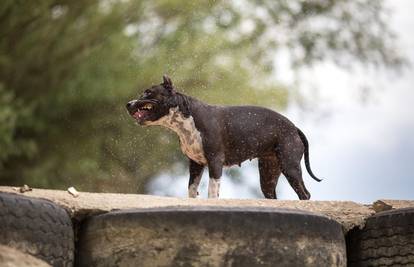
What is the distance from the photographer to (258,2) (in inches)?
595

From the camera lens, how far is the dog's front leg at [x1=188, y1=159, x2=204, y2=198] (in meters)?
5.75

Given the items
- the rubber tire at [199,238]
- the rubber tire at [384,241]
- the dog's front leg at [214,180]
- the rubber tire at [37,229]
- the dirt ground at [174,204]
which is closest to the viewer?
the rubber tire at [37,229]

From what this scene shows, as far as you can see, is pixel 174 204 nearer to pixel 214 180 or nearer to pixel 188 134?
pixel 214 180

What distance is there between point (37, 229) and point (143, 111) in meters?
2.61

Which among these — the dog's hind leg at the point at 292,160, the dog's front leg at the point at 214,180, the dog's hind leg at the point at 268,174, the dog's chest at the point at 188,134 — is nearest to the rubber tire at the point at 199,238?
the dog's front leg at the point at 214,180

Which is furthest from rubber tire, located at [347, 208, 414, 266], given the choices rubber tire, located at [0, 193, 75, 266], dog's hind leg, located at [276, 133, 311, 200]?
dog's hind leg, located at [276, 133, 311, 200]

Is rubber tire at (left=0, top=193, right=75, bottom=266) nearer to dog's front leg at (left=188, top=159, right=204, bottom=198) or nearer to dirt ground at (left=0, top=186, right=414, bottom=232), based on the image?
dirt ground at (left=0, top=186, right=414, bottom=232)

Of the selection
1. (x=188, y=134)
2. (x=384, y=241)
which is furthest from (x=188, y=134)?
(x=384, y=241)

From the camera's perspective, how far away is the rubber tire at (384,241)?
3.83 metres

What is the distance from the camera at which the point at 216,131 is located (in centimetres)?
572

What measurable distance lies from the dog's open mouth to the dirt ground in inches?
69.1

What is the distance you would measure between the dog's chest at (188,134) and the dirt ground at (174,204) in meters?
1.50

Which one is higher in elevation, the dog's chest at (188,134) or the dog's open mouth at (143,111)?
the dog's open mouth at (143,111)

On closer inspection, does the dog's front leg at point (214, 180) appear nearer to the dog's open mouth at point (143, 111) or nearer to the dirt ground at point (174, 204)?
the dog's open mouth at point (143, 111)
